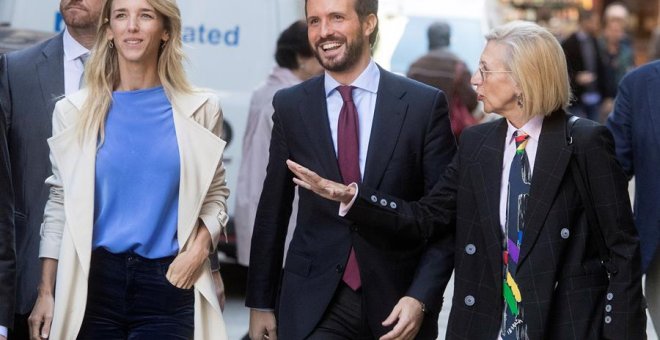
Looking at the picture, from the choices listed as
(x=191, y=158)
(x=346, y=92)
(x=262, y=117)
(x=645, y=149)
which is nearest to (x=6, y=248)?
(x=191, y=158)

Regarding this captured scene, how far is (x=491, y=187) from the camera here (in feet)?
16.9

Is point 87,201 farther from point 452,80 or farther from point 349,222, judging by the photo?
point 452,80

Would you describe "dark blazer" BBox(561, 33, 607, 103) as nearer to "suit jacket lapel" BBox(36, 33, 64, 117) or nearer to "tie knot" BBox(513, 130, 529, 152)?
"suit jacket lapel" BBox(36, 33, 64, 117)

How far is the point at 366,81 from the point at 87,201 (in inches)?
44.1

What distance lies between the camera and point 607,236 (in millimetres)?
5012

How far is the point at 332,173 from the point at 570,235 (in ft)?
2.90

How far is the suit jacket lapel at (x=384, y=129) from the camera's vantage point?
17.7ft

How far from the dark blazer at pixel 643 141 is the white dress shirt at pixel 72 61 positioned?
2.25m

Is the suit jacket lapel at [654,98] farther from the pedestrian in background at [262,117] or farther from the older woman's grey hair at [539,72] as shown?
the pedestrian in background at [262,117]

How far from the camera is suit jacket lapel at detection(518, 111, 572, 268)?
502 cm

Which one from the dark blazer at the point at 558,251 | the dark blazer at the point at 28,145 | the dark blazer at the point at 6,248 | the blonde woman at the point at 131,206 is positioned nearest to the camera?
the dark blazer at the point at 6,248

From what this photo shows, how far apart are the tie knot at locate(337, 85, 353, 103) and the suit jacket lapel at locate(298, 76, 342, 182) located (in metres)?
0.07

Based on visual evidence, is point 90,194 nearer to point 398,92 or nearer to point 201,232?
point 201,232

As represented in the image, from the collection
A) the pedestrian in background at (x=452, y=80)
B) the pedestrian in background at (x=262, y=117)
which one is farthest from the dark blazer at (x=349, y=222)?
the pedestrian in background at (x=452, y=80)
